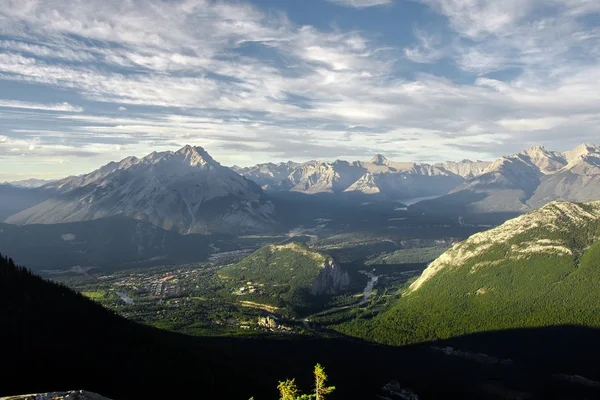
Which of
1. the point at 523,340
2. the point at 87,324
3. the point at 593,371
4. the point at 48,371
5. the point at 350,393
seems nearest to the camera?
the point at 48,371

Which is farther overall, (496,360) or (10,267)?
(496,360)

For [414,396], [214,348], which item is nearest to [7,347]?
[214,348]

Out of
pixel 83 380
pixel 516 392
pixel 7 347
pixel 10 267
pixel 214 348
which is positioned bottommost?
pixel 516 392

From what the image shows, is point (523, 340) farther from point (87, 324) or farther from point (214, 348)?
point (87, 324)

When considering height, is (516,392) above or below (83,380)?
below

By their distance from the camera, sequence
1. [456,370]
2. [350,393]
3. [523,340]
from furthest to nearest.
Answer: [523,340] < [456,370] < [350,393]

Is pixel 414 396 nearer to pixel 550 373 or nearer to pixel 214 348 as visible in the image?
pixel 550 373
